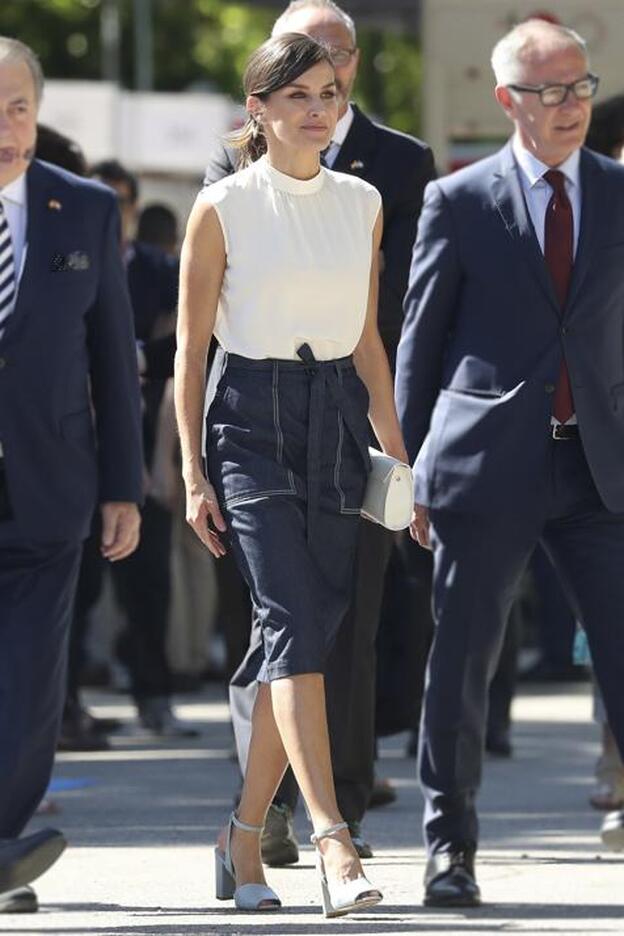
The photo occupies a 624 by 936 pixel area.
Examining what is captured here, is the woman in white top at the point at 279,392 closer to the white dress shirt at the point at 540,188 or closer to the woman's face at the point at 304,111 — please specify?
the woman's face at the point at 304,111

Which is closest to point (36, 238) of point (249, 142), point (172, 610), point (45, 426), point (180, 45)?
point (45, 426)

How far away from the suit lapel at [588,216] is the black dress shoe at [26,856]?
5.97ft

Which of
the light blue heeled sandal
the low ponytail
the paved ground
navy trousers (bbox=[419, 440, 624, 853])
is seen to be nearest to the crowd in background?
the paved ground

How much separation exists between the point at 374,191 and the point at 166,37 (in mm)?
49367

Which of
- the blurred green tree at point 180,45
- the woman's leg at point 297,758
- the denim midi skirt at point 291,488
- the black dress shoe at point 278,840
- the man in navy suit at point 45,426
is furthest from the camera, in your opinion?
the blurred green tree at point 180,45

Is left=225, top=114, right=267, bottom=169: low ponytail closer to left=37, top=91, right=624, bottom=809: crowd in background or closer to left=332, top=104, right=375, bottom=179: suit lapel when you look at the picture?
left=332, top=104, right=375, bottom=179: suit lapel

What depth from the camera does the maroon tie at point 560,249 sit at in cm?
685

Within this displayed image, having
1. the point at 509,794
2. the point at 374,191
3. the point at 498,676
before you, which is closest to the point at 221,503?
the point at 374,191

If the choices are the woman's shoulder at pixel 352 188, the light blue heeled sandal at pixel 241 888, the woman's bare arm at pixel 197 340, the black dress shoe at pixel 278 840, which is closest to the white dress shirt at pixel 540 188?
the woman's shoulder at pixel 352 188

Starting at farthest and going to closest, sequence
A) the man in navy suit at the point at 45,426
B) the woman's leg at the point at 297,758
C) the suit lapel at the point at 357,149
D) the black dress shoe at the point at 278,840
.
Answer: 1. the suit lapel at the point at 357,149
2. the black dress shoe at the point at 278,840
3. the man in navy suit at the point at 45,426
4. the woman's leg at the point at 297,758

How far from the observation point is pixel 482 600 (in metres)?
6.86

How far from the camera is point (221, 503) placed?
680cm

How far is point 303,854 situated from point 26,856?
1.52 m

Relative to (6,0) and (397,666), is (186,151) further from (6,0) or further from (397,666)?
(397,666)
